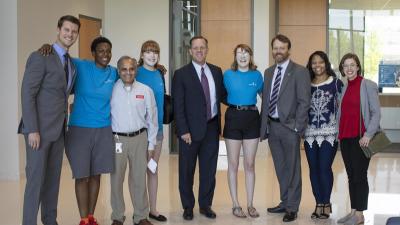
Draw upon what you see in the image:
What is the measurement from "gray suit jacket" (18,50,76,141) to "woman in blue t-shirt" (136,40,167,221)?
89 centimetres

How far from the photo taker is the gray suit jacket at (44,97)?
4039 millimetres

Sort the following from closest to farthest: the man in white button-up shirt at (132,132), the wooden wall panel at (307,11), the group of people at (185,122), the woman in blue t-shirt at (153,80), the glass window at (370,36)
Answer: the group of people at (185,122)
the man in white button-up shirt at (132,132)
the woman in blue t-shirt at (153,80)
the wooden wall panel at (307,11)
the glass window at (370,36)

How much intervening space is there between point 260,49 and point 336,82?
180 inches

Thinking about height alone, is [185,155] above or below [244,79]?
below

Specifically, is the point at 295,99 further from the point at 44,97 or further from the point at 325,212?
the point at 44,97

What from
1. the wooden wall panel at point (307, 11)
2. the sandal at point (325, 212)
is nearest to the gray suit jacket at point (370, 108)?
the sandal at point (325, 212)

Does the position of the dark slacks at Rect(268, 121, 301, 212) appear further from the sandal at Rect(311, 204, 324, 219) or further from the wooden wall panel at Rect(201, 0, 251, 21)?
the wooden wall panel at Rect(201, 0, 251, 21)

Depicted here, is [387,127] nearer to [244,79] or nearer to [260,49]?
[260,49]

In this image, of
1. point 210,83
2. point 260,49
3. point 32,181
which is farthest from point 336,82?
point 260,49

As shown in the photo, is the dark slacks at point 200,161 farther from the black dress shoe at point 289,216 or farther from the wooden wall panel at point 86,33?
the wooden wall panel at point 86,33

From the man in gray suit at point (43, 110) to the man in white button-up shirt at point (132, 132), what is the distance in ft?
1.49

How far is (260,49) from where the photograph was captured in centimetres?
958

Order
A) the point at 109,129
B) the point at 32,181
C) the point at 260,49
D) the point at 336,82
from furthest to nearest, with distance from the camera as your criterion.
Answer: the point at 260,49 → the point at 336,82 → the point at 109,129 → the point at 32,181

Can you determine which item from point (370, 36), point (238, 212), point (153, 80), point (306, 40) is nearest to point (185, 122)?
point (153, 80)
